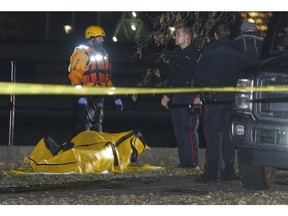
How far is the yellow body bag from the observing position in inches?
436

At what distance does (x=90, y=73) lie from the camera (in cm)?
1210

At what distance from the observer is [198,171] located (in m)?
11.6

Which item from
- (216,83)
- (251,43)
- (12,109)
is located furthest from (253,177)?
(12,109)

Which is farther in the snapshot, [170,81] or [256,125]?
[170,81]

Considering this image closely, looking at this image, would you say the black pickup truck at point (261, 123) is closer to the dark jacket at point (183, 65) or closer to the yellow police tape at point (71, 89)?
the yellow police tape at point (71, 89)

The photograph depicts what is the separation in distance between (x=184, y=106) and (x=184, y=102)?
4 centimetres

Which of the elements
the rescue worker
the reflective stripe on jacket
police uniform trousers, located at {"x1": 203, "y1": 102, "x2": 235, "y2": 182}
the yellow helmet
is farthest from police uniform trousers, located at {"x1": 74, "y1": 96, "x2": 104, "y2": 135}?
police uniform trousers, located at {"x1": 203, "y1": 102, "x2": 235, "y2": 182}

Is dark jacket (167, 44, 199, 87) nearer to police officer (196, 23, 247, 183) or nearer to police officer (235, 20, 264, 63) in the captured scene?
police officer (235, 20, 264, 63)

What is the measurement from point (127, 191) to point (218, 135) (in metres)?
1.15

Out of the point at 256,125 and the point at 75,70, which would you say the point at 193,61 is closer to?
the point at 75,70

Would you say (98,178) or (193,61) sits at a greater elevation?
(193,61)

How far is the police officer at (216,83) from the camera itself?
33.5 ft

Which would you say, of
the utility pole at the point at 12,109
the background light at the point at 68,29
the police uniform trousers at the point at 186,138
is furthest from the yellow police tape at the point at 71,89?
the background light at the point at 68,29
